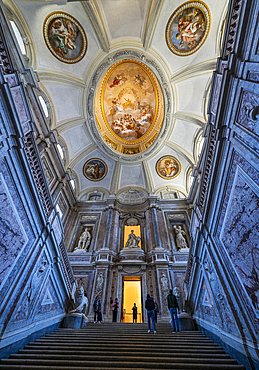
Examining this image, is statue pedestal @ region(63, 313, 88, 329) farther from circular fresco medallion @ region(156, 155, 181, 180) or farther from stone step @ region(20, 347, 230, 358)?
circular fresco medallion @ region(156, 155, 181, 180)

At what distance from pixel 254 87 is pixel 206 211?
355cm

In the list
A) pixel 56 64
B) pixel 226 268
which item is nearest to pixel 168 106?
pixel 56 64

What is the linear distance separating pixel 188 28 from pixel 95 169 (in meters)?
13.4

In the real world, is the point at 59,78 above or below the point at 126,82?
below

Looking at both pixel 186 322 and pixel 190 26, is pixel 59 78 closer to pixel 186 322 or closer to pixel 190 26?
pixel 190 26

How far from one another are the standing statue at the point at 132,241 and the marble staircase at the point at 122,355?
9315mm

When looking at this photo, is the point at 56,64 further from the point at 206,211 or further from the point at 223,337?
the point at 223,337

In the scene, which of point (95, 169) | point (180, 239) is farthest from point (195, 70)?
point (180, 239)

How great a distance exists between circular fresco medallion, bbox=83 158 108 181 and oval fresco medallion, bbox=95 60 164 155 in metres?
2.24

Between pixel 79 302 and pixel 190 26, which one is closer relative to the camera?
pixel 79 302

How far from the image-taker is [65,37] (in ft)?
37.8

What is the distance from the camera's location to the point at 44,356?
12.5 feet

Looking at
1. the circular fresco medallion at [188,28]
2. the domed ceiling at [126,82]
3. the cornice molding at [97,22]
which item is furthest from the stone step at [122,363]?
the cornice molding at [97,22]

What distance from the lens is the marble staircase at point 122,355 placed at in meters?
3.39
